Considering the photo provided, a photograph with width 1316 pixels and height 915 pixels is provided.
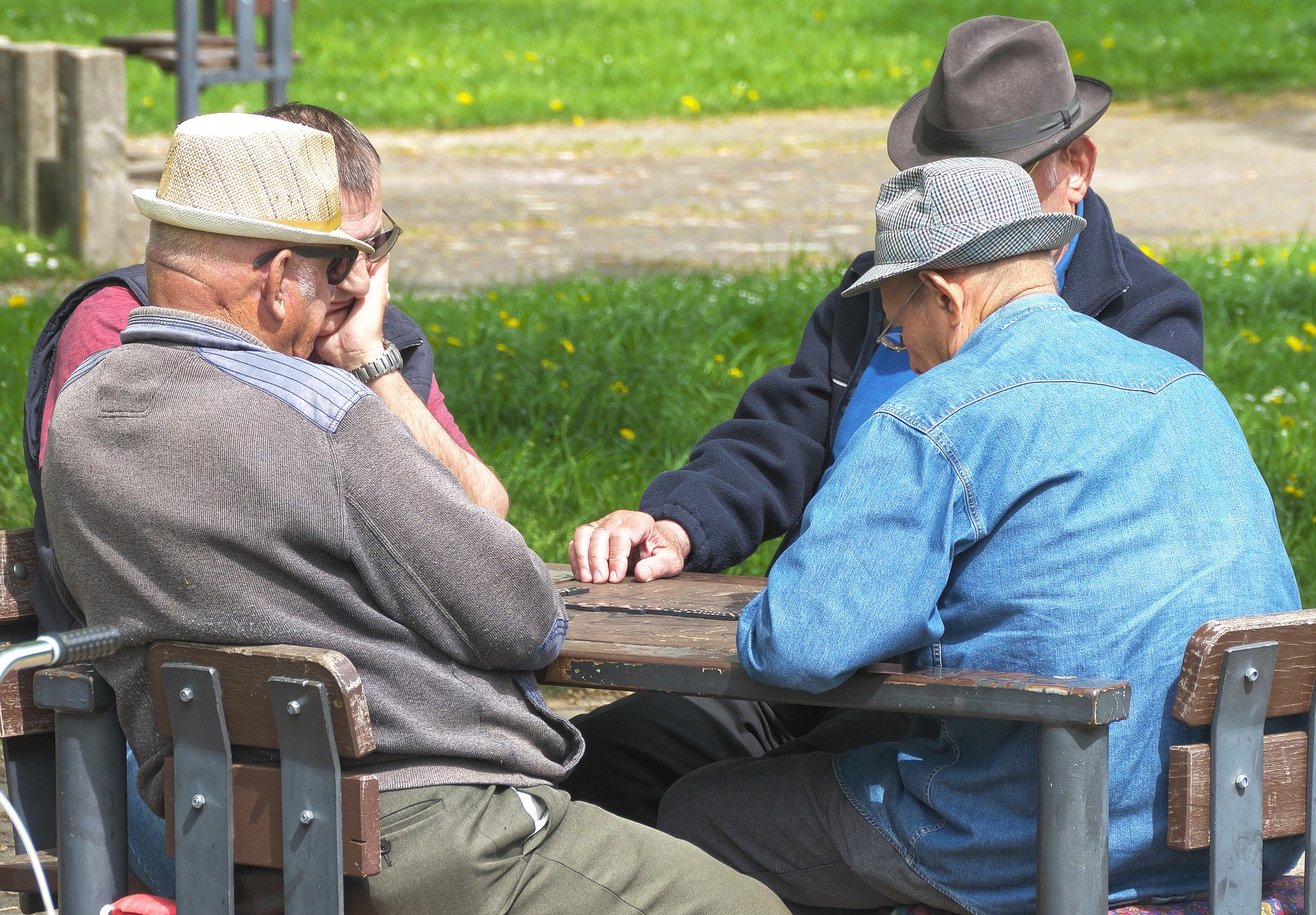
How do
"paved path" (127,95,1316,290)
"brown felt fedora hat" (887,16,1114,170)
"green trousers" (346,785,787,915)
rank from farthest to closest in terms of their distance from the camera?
"paved path" (127,95,1316,290), "brown felt fedora hat" (887,16,1114,170), "green trousers" (346,785,787,915)

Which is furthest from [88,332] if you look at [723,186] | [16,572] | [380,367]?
[723,186]

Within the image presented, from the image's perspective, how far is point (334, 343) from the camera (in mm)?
2859

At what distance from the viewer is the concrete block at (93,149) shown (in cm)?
840

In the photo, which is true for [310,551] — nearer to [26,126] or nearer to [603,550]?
[603,550]

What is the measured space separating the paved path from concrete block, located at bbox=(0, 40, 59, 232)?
0.62 m

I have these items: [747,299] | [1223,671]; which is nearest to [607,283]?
[747,299]

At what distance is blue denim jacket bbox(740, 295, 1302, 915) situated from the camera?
6.65 ft

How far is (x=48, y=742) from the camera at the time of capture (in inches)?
96.0

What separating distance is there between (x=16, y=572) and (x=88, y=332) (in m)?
0.40

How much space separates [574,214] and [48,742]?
8301mm

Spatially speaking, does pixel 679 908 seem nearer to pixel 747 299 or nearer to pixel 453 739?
pixel 453 739

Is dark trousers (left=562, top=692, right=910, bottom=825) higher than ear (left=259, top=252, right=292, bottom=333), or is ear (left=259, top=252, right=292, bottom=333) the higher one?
ear (left=259, top=252, right=292, bottom=333)

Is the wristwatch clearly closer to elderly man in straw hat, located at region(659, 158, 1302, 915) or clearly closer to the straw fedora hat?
the straw fedora hat

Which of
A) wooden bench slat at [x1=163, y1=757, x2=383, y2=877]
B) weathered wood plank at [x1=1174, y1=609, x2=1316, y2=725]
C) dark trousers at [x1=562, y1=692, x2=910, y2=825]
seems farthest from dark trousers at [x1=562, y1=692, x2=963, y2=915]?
wooden bench slat at [x1=163, y1=757, x2=383, y2=877]
